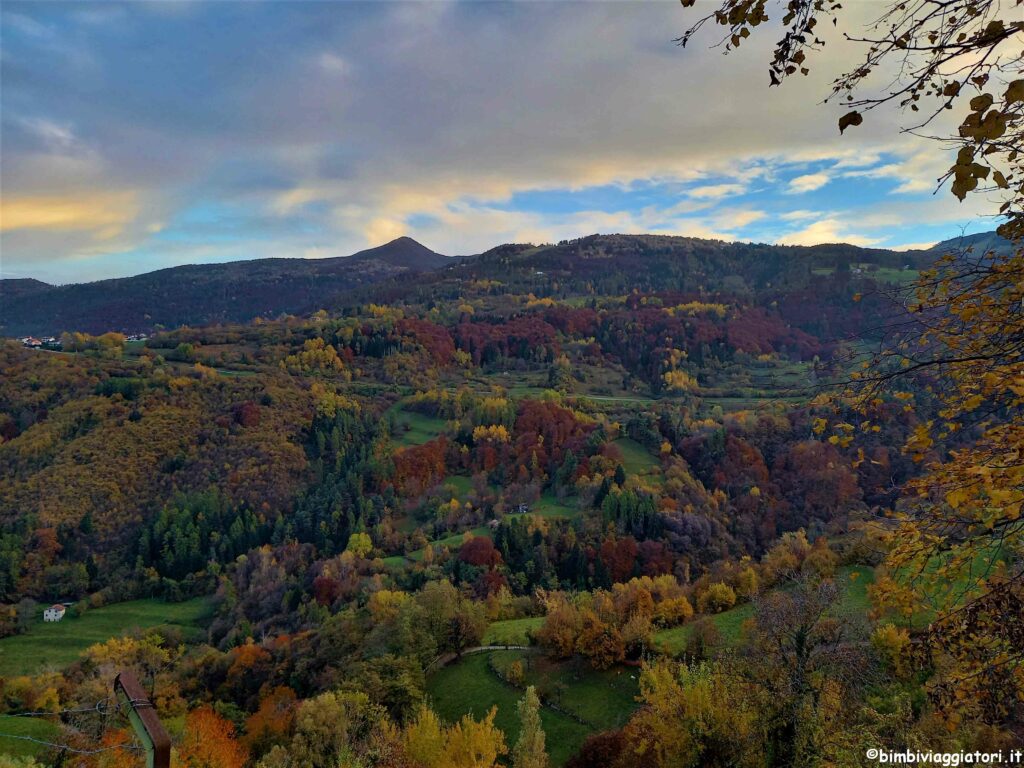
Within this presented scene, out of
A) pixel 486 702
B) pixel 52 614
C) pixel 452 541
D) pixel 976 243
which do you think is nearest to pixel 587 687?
pixel 486 702

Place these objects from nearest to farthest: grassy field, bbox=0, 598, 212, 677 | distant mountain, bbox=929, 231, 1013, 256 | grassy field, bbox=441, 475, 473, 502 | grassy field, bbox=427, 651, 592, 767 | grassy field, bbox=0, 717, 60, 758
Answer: distant mountain, bbox=929, 231, 1013, 256 → grassy field, bbox=427, 651, 592, 767 → grassy field, bbox=0, 717, 60, 758 → grassy field, bbox=0, 598, 212, 677 → grassy field, bbox=441, 475, 473, 502

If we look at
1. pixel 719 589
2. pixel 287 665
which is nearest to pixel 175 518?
pixel 287 665

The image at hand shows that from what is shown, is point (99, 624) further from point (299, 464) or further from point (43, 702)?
point (299, 464)

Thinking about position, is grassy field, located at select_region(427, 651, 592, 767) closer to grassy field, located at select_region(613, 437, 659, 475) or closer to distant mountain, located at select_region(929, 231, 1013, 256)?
distant mountain, located at select_region(929, 231, 1013, 256)

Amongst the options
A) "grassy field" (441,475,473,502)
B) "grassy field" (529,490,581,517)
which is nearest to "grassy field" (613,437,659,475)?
"grassy field" (529,490,581,517)

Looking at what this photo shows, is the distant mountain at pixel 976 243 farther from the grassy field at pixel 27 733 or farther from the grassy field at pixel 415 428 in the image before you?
the grassy field at pixel 415 428

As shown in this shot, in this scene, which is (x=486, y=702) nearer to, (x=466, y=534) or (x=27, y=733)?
(x=27, y=733)
